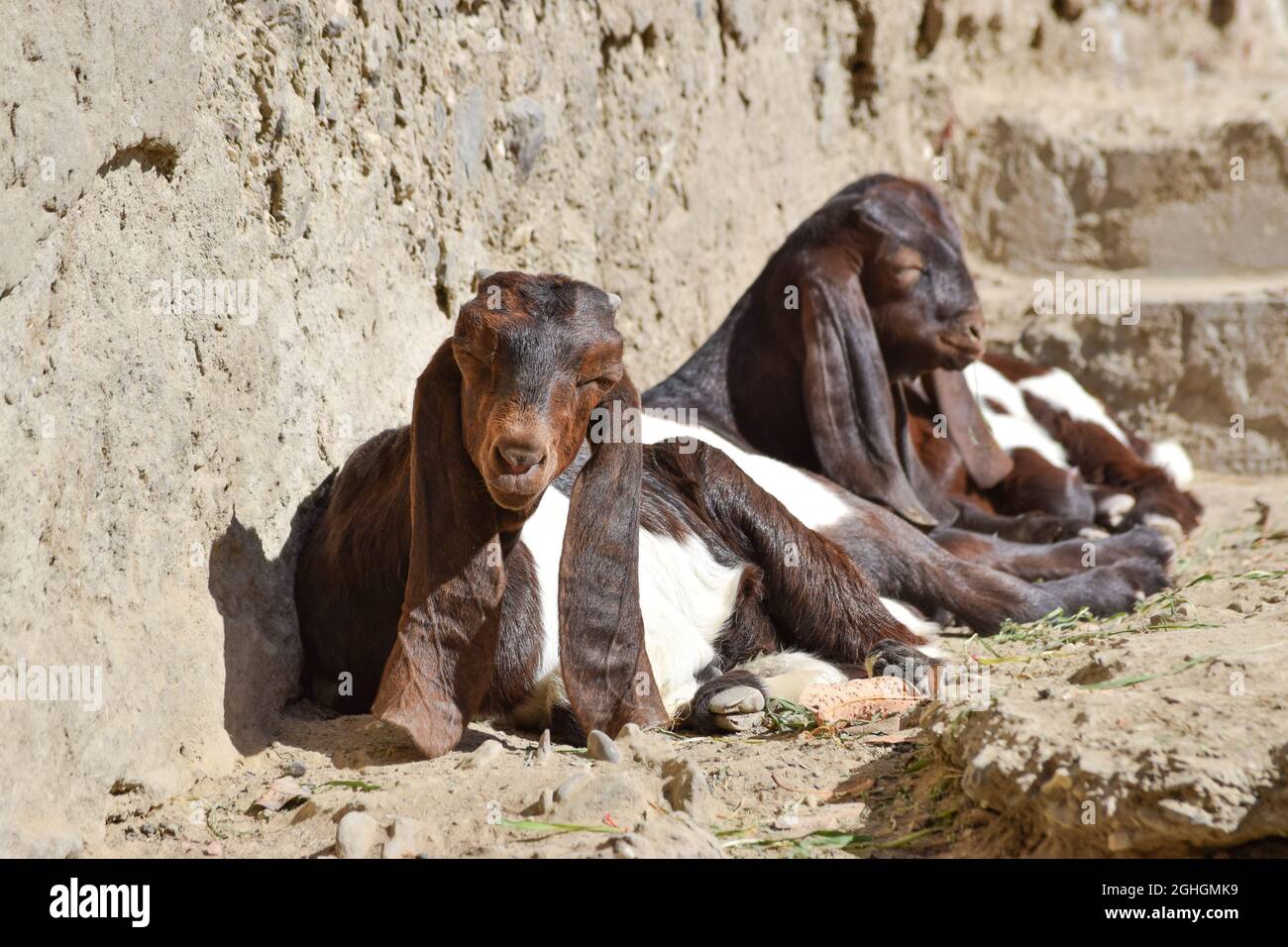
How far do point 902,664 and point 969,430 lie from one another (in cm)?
228

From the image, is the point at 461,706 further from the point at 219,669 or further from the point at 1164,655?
the point at 1164,655

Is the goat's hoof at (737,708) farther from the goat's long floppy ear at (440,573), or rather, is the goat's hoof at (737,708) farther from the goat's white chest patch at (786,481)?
the goat's white chest patch at (786,481)

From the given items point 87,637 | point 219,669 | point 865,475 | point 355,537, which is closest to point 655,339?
point 865,475

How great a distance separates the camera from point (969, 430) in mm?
6125

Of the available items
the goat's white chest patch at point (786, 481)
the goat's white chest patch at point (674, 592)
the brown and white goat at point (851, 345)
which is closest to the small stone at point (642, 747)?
the goat's white chest patch at point (674, 592)

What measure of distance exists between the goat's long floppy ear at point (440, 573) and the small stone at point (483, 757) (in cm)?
7

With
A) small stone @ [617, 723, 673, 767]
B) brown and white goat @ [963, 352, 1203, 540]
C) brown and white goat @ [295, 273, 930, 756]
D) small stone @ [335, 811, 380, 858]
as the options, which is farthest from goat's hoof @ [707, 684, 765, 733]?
brown and white goat @ [963, 352, 1203, 540]

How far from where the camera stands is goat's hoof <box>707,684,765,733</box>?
3.74 m

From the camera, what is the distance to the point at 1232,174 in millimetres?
8438

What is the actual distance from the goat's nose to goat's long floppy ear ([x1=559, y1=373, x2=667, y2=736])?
0.31 m

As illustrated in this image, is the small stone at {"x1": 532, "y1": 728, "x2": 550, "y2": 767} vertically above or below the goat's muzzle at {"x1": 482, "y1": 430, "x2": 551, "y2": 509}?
below

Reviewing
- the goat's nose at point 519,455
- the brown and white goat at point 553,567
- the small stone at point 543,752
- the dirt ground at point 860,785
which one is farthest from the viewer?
the small stone at point 543,752

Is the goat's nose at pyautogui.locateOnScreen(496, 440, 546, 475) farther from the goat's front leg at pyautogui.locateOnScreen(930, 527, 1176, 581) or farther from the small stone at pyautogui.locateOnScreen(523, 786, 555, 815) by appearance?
the goat's front leg at pyautogui.locateOnScreen(930, 527, 1176, 581)

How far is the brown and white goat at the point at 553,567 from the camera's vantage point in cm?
315
